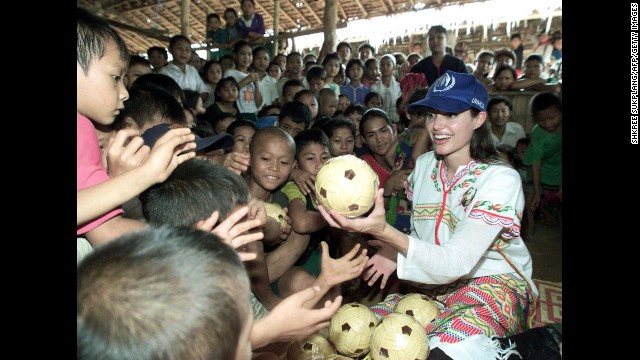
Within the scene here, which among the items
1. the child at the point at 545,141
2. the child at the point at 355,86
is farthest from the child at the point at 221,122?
the child at the point at 545,141

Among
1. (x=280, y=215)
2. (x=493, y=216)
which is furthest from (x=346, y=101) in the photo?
(x=493, y=216)

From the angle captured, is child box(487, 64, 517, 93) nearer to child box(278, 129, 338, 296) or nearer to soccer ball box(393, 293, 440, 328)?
child box(278, 129, 338, 296)

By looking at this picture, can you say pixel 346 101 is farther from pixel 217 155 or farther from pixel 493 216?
pixel 493 216

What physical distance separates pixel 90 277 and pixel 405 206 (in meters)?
3.64

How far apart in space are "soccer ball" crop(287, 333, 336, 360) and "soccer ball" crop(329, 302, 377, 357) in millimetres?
85

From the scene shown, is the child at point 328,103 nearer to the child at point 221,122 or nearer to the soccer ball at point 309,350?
the child at point 221,122

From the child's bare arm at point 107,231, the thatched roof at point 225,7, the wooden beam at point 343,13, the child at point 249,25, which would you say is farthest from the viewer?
the wooden beam at point 343,13

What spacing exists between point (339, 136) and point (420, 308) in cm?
247

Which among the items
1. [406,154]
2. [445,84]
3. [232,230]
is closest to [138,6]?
[406,154]

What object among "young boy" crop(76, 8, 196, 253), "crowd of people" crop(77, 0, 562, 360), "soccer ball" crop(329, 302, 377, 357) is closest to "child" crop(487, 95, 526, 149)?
"crowd of people" crop(77, 0, 562, 360)

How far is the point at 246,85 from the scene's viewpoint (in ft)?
24.2

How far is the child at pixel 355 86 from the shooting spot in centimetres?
823

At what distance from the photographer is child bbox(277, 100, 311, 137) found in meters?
5.00

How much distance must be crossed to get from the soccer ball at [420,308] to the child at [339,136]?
7.41 feet
